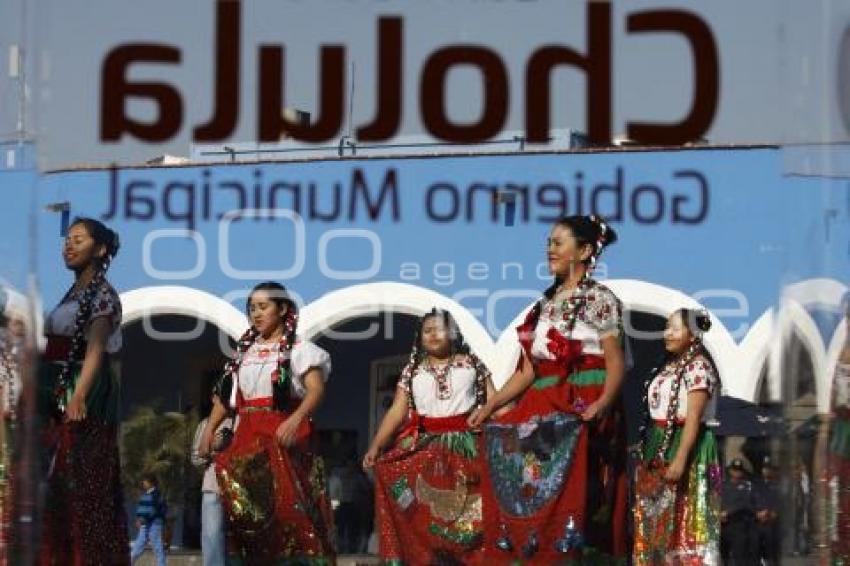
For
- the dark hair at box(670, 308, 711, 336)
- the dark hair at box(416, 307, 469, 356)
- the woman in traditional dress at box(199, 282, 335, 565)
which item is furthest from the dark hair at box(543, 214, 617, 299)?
the woman in traditional dress at box(199, 282, 335, 565)

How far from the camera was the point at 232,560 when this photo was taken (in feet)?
13.8

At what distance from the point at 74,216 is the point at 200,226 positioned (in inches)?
10.7

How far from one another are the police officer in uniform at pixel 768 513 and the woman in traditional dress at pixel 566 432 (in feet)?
0.90

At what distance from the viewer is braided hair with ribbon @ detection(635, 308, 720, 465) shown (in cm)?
391

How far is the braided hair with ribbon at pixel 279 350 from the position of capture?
4.09 m

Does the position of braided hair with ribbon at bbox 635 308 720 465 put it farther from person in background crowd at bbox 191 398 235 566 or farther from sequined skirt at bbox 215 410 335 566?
person in background crowd at bbox 191 398 235 566

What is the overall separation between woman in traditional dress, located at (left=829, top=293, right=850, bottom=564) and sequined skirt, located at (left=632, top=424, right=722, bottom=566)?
0.24 meters

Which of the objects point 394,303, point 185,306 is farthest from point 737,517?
point 185,306

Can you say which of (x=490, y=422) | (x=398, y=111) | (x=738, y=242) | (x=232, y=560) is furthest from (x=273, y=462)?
(x=738, y=242)

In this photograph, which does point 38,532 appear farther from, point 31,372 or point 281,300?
point 281,300

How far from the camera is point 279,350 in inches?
165

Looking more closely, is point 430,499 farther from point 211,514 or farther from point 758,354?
point 758,354

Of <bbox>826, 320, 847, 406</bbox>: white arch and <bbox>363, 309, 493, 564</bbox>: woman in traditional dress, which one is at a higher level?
<bbox>826, 320, 847, 406</bbox>: white arch

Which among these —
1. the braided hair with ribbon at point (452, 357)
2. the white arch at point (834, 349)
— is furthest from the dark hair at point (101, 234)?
the white arch at point (834, 349)
